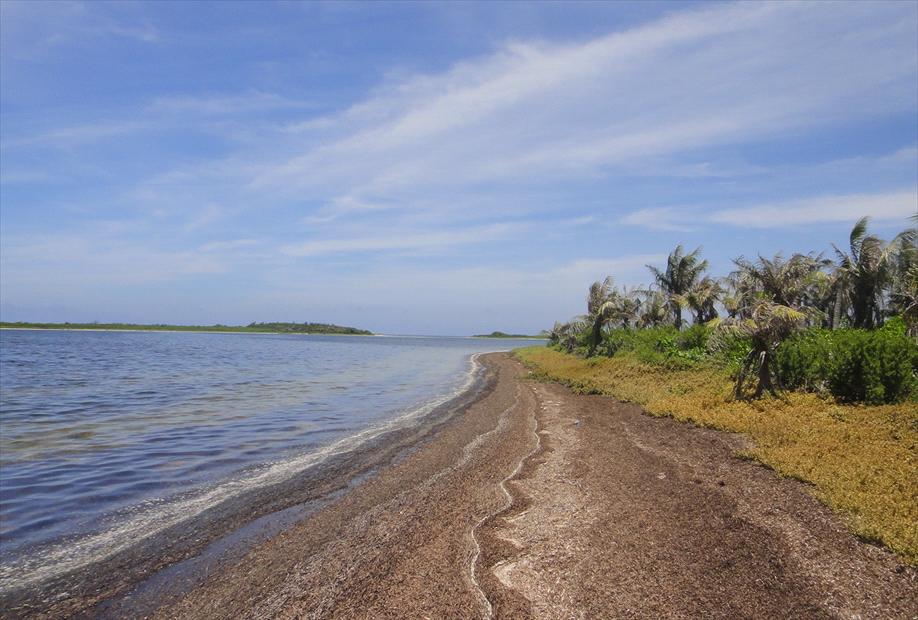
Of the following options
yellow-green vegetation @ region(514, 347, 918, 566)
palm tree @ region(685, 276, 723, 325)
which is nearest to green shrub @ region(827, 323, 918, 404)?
yellow-green vegetation @ region(514, 347, 918, 566)

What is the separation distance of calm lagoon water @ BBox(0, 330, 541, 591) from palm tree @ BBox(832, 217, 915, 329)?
77.7 feet

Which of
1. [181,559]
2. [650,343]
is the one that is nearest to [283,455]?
[181,559]

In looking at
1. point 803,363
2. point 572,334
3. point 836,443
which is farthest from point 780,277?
point 572,334

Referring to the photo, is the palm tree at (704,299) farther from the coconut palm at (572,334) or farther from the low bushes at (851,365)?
the low bushes at (851,365)

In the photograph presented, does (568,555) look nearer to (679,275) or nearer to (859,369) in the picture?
(859,369)

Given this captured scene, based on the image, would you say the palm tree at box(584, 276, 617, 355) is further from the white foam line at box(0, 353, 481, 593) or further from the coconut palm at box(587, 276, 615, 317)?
the white foam line at box(0, 353, 481, 593)

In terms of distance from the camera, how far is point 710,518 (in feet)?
23.5

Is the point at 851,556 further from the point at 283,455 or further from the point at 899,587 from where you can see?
the point at 283,455

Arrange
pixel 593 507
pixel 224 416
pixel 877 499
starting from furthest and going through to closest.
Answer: pixel 224 416 < pixel 593 507 < pixel 877 499

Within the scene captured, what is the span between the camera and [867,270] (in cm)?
2911

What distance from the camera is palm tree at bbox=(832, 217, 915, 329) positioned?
93.2ft

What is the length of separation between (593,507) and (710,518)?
5.27 ft

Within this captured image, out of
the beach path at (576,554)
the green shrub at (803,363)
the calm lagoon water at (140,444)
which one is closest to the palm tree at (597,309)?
the calm lagoon water at (140,444)

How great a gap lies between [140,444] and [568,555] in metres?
12.5
